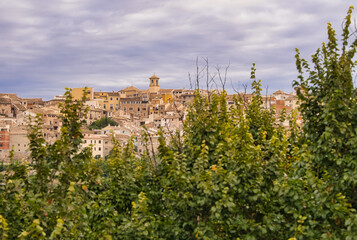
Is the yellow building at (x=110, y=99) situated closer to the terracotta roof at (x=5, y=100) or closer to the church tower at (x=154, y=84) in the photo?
the church tower at (x=154, y=84)

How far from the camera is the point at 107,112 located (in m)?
112

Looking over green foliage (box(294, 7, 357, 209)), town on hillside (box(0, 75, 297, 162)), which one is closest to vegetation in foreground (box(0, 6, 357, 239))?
green foliage (box(294, 7, 357, 209))

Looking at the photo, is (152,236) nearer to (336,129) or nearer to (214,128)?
(214,128)

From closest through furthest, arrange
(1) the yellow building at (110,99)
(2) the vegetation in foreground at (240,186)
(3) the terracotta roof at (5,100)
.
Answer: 1. (2) the vegetation in foreground at (240,186)
2. (3) the terracotta roof at (5,100)
3. (1) the yellow building at (110,99)

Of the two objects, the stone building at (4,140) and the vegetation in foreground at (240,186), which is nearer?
the vegetation in foreground at (240,186)

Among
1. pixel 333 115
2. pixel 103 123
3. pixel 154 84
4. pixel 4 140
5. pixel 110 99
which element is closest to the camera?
pixel 333 115

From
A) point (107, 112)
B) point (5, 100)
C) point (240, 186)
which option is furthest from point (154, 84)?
point (240, 186)

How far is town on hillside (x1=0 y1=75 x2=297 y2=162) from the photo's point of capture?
252 ft

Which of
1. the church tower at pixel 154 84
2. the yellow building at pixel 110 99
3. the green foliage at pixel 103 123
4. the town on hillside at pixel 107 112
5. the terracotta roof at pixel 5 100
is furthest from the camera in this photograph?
the church tower at pixel 154 84

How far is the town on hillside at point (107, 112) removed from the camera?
76.8 m

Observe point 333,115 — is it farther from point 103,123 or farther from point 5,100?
point 5,100

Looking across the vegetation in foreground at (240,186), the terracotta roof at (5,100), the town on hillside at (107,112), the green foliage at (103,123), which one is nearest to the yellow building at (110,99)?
the town on hillside at (107,112)

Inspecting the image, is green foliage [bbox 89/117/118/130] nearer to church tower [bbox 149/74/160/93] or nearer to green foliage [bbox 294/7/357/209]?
church tower [bbox 149/74/160/93]

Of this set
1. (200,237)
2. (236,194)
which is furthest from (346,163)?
(200,237)
